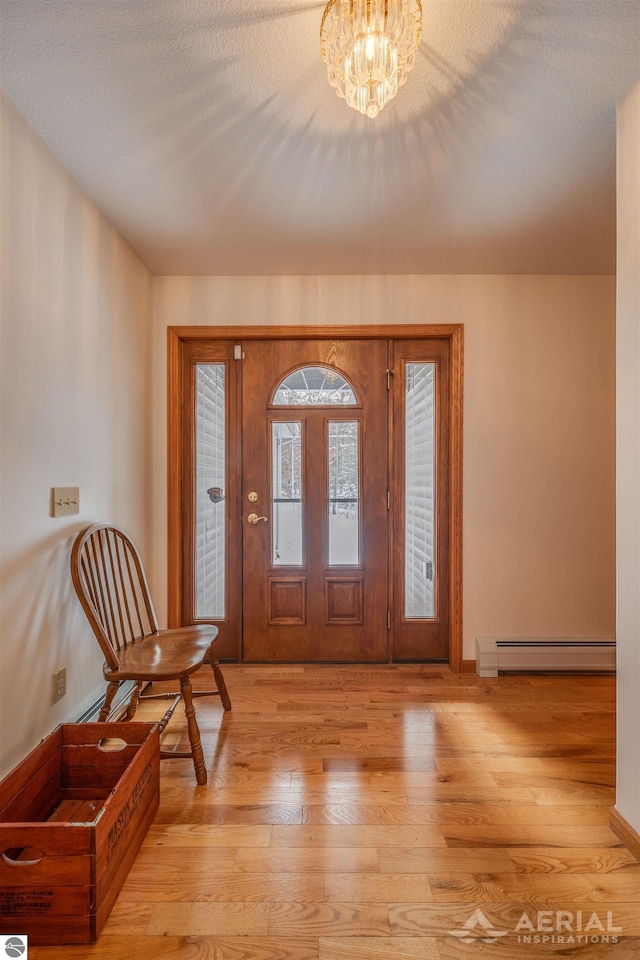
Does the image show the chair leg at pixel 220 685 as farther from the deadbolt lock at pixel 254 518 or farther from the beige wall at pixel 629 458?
the beige wall at pixel 629 458

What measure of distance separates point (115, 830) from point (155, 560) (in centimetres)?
196

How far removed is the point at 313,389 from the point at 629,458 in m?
2.02

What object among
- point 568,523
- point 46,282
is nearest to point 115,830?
point 46,282

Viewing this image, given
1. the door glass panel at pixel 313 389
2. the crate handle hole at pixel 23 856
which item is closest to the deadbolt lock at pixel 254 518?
the door glass panel at pixel 313 389

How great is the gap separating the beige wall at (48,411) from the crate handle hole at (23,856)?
318 mm

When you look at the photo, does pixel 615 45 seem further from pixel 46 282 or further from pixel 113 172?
pixel 46 282

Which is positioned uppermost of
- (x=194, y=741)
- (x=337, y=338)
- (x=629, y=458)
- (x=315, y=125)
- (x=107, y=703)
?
(x=315, y=125)

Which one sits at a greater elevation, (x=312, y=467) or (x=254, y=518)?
(x=312, y=467)

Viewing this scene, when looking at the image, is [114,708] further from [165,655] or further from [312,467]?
[312,467]

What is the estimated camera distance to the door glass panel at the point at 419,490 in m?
3.34

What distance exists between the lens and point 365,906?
1411 millimetres

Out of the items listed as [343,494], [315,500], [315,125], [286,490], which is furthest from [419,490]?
[315,125]

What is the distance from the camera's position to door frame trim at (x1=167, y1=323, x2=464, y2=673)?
10.6 feet

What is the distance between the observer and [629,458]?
65.5 inches
